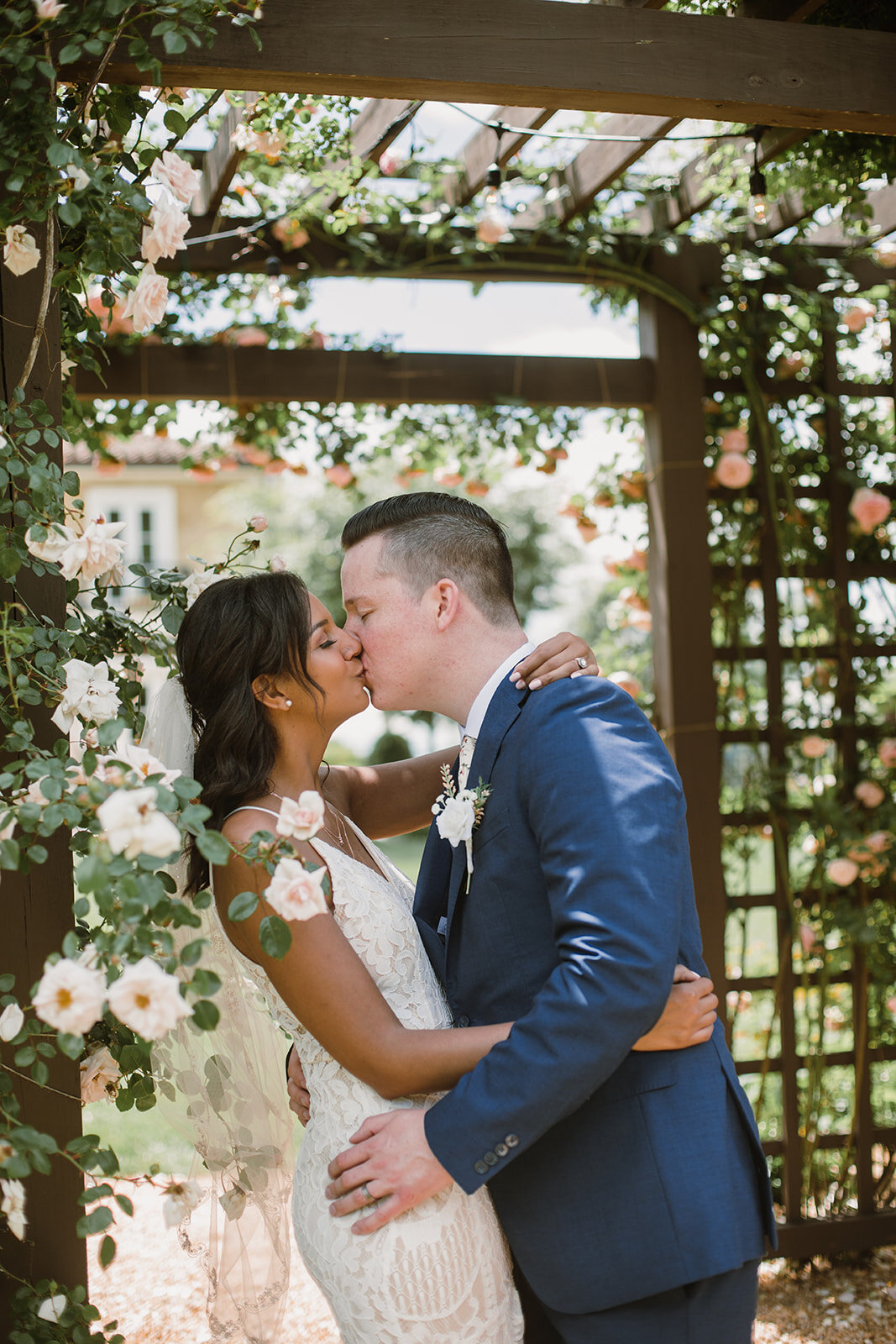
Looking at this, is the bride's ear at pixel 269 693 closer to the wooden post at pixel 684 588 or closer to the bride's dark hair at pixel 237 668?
the bride's dark hair at pixel 237 668

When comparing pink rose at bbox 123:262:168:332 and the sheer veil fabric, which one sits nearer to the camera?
pink rose at bbox 123:262:168:332

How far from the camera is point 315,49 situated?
1925 mm

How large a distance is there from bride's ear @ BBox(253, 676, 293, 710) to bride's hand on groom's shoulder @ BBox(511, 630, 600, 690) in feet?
1.59

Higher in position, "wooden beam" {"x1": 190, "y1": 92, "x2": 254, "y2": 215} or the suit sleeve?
"wooden beam" {"x1": 190, "y1": 92, "x2": 254, "y2": 215}

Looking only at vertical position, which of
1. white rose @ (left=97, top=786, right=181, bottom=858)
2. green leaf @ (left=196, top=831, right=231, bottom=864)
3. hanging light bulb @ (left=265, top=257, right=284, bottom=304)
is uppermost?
hanging light bulb @ (left=265, top=257, right=284, bottom=304)

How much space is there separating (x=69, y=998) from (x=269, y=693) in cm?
88

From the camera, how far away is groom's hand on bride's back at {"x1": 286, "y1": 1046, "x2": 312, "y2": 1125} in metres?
2.06

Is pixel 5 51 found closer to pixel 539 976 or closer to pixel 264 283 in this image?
pixel 539 976

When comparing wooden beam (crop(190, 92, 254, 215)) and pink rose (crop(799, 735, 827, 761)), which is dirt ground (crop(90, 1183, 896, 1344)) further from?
wooden beam (crop(190, 92, 254, 215))

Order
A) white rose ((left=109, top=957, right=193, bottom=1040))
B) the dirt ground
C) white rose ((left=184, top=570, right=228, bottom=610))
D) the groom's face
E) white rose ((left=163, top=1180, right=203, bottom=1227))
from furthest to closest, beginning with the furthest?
the dirt ground < white rose ((left=184, top=570, right=228, bottom=610)) < the groom's face < white rose ((left=163, top=1180, right=203, bottom=1227)) < white rose ((left=109, top=957, right=193, bottom=1040))

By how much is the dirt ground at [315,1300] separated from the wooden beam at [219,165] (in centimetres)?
320

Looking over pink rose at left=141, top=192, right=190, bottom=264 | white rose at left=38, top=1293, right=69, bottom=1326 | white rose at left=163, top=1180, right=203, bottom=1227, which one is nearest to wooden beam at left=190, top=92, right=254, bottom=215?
pink rose at left=141, top=192, right=190, bottom=264

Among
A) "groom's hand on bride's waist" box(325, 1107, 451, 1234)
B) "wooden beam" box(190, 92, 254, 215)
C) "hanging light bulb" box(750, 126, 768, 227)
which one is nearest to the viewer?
"groom's hand on bride's waist" box(325, 1107, 451, 1234)

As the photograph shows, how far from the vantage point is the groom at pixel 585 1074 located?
159 centimetres
